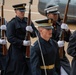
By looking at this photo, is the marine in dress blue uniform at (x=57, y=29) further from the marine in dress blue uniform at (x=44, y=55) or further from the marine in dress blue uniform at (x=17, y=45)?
the marine in dress blue uniform at (x=44, y=55)

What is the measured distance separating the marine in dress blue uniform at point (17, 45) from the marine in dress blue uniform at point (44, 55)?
1339 millimetres

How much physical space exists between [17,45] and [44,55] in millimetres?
1675

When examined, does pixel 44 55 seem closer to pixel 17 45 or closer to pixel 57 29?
pixel 17 45

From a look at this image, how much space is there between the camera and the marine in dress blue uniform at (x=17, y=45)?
7.53 metres

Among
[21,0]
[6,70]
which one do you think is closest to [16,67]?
[6,70]

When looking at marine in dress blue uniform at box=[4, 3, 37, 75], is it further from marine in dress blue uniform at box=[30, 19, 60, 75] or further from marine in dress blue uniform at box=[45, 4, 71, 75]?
marine in dress blue uniform at box=[30, 19, 60, 75]

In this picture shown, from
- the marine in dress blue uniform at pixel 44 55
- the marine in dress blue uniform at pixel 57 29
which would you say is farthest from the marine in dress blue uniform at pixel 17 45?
the marine in dress blue uniform at pixel 44 55

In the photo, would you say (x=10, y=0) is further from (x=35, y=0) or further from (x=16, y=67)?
(x=16, y=67)

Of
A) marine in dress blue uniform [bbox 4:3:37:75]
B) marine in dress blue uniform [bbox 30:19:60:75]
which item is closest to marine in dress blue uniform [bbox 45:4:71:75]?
marine in dress blue uniform [bbox 4:3:37:75]

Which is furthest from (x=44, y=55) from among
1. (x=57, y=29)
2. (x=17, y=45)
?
(x=57, y=29)

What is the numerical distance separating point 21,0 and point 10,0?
2.85ft

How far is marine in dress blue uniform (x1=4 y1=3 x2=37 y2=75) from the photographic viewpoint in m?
7.53

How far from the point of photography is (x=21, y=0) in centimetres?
2341

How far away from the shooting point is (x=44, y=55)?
6012 millimetres
